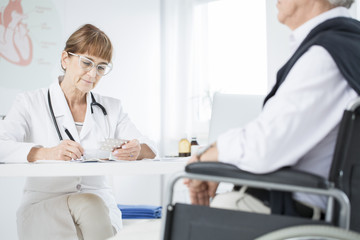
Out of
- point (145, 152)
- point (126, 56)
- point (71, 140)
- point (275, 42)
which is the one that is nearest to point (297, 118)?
point (71, 140)

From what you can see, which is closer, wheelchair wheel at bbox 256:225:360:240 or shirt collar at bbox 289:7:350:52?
wheelchair wheel at bbox 256:225:360:240

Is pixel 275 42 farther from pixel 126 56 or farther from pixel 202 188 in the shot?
pixel 202 188

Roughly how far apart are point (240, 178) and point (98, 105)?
57.3 inches

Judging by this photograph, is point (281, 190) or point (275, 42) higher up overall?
point (275, 42)

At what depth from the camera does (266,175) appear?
2.94 ft

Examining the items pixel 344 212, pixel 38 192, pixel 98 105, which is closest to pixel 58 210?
pixel 38 192

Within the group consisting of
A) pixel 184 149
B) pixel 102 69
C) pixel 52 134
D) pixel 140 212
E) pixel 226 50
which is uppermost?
pixel 226 50

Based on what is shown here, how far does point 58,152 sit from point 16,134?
0.38 m

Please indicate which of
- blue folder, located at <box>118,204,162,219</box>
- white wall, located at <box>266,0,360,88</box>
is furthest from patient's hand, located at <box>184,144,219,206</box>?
white wall, located at <box>266,0,360,88</box>

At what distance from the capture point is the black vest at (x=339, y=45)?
92 centimetres

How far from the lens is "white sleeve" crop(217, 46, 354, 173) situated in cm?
91

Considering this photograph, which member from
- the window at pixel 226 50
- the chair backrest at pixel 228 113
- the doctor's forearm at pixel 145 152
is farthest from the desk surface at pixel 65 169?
the window at pixel 226 50

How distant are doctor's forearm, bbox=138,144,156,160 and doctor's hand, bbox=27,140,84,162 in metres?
0.43

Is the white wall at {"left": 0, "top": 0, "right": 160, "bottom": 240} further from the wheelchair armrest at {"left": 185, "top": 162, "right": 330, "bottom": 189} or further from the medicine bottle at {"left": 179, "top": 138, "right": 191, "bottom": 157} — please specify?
the wheelchair armrest at {"left": 185, "top": 162, "right": 330, "bottom": 189}
